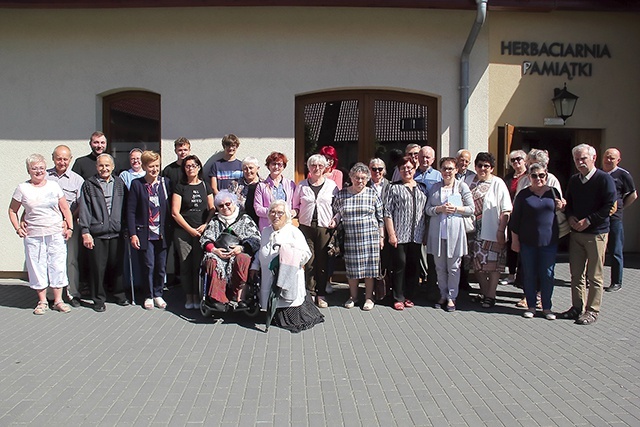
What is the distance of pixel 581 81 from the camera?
8953 mm

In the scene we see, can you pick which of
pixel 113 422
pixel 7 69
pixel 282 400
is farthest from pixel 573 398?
pixel 7 69

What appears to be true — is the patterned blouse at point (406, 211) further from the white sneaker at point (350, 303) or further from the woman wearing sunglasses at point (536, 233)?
the woman wearing sunglasses at point (536, 233)

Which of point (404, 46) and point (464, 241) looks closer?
point (464, 241)

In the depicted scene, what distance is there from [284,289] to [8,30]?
606cm

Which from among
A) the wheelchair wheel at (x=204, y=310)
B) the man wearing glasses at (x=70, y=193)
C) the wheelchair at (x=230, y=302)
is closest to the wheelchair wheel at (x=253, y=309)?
the wheelchair at (x=230, y=302)

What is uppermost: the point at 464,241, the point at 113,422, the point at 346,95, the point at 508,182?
the point at 346,95

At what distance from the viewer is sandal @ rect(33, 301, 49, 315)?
6550 millimetres

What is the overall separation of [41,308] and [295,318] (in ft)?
10.0

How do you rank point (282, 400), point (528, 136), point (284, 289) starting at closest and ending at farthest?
1. point (282, 400)
2. point (284, 289)
3. point (528, 136)

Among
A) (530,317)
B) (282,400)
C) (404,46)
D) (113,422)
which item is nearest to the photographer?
(113,422)

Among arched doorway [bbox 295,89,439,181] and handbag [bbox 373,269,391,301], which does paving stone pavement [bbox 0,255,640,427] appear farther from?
arched doorway [bbox 295,89,439,181]

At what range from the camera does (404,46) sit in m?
8.31

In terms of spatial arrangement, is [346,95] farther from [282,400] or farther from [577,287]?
[282,400]

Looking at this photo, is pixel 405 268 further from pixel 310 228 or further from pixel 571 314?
pixel 571 314
